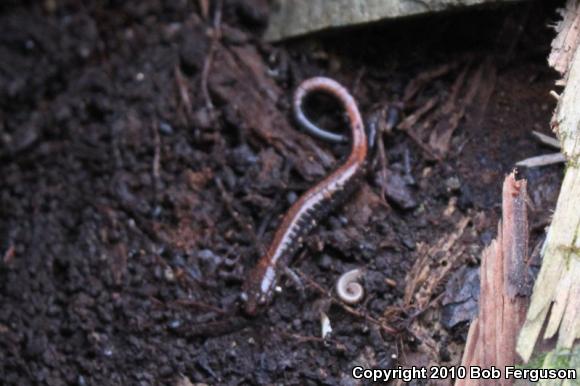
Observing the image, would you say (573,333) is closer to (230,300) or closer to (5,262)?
(230,300)

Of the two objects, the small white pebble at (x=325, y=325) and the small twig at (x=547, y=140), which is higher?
the small twig at (x=547, y=140)

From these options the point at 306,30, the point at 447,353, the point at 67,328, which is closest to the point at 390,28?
the point at 306,30

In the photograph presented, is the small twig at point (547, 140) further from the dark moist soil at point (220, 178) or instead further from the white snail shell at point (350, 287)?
the white snail shell at point (350, 287)

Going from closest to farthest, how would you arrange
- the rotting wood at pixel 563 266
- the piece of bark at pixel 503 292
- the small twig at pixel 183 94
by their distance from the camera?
1. the rotting wood at pixel 563 266
2. the piece of bark at pixel 503 292
3. the small twig at pixel 183 94

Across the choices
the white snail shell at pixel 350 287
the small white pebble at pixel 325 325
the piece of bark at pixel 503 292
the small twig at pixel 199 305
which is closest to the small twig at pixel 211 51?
the small twig at pixel 199 305

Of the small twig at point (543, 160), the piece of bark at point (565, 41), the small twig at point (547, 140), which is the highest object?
the piece of bark at point (565, 41)

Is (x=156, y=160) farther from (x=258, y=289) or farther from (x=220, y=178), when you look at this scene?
(x=258, y=289)
